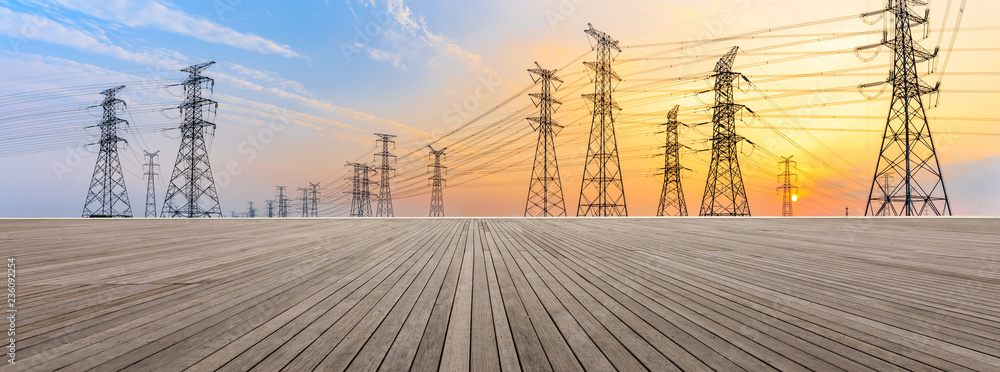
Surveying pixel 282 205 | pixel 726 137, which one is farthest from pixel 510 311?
pixel 282 205

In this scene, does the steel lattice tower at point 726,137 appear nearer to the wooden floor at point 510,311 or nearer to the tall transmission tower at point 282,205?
the wooden floor at point 510,311

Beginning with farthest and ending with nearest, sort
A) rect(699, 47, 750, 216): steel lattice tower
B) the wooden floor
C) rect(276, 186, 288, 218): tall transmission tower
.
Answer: rect(276, 186, 288, 218): tall transmission tower
rect(699, 47, 750, 216): steel lattice tower
the wooden floor

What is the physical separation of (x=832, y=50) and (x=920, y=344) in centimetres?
4632

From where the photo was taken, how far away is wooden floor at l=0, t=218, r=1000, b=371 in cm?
235

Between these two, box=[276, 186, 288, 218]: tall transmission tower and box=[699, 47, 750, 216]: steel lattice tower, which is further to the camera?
box=[276, 186, 288, 218]: tall transmission tower

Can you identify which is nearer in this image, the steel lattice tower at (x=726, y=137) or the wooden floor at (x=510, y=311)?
the wooden floor at (x=510, y=311)

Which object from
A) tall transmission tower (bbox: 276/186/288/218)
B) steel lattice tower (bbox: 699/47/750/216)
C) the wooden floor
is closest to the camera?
the wooden floor

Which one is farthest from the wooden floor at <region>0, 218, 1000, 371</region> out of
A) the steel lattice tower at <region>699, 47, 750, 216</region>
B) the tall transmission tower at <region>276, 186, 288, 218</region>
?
the tall transmission tower at <region>276, 186, 288, 218</region>

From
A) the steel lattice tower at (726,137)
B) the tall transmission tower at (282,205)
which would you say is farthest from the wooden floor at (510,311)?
the tall transmission tower at (282,205)

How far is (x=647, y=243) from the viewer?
7906 millimetres

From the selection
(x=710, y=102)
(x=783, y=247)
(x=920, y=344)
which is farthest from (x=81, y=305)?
(x=710, y=102)

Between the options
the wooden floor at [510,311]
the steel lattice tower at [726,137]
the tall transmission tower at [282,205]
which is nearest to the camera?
the wooden floor at [510,311]

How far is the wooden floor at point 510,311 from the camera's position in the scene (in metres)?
2.35

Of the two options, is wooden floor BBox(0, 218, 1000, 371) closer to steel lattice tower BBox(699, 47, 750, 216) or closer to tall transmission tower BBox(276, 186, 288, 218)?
steel lattice tower BBox(699, 47, 750, 216)
